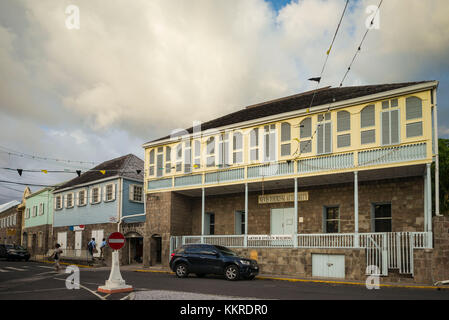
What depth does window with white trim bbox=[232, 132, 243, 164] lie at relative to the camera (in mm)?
23078

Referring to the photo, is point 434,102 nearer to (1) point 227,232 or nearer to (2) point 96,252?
(1) point 227,232

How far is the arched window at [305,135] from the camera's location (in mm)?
20578

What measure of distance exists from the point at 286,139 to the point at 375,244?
6868mm

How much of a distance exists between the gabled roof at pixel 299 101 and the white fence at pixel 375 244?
623 centimetres

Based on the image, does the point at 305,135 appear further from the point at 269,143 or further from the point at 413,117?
the point at 413,117

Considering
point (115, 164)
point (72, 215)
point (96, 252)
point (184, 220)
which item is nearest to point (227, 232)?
point (184, 220)

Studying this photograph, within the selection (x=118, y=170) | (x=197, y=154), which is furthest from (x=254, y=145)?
(x=118, y=170)

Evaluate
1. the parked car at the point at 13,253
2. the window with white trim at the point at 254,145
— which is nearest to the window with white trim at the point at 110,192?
the parked car at the point at 13,253

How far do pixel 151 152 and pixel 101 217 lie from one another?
850 centimetres

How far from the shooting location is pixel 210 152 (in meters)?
24.4

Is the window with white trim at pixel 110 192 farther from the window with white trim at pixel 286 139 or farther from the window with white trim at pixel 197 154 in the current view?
the window with white trim at pixel 286 139

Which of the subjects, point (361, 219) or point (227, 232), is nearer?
point (361, 219)

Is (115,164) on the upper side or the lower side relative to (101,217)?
upper

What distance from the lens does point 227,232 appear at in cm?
2512
